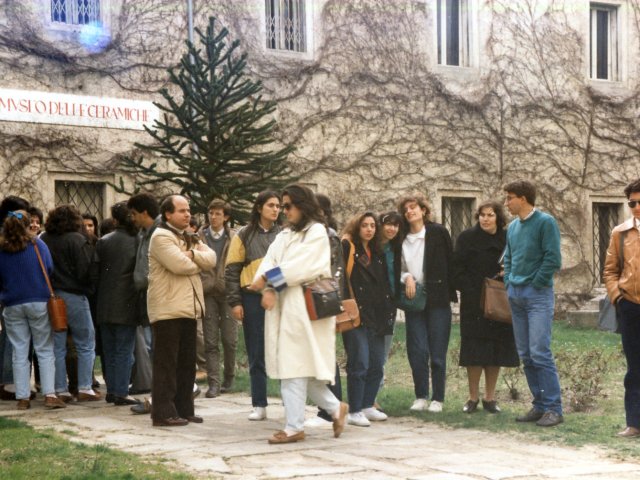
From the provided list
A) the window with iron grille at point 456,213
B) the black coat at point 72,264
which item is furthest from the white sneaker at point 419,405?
the window with iron grille at point 456,213

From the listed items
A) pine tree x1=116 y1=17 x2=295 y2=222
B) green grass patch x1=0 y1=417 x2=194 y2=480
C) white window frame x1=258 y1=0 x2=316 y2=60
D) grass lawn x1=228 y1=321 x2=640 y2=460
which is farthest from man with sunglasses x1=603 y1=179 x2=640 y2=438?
white window frame x1=258 y1=0 x2=316 y2=60

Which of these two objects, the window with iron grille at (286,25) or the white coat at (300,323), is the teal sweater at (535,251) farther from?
the window with iron grille at (286,25)

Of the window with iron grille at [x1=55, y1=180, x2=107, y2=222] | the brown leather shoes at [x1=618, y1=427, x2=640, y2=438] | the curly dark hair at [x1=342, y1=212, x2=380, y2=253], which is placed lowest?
the brown leather shoes at [x1=618, y1=427, x2=640, y2=438]

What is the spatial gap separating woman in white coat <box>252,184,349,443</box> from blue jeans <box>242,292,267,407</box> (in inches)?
44.2

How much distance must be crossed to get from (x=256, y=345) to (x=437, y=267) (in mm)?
1700

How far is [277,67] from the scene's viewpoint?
1898cm

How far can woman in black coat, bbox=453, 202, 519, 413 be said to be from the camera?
9539 mm

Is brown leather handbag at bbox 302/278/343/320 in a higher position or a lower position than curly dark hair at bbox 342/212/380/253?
lower

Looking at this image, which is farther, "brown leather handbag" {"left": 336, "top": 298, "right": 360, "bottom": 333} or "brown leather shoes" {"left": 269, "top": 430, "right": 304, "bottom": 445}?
"brown leather handbag" {"left": 336, "top": 298, "right": 360, "bottom": 333}

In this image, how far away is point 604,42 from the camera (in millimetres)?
22969

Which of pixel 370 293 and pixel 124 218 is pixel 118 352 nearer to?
pixel 124 218

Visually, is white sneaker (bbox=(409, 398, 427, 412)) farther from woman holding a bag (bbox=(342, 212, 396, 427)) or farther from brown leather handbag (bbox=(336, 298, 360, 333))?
brown leather handbag (bbox=(336, 298, 360, 333))

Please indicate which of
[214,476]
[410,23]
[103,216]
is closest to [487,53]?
[410,23]

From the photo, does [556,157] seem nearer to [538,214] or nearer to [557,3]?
[557,3]
